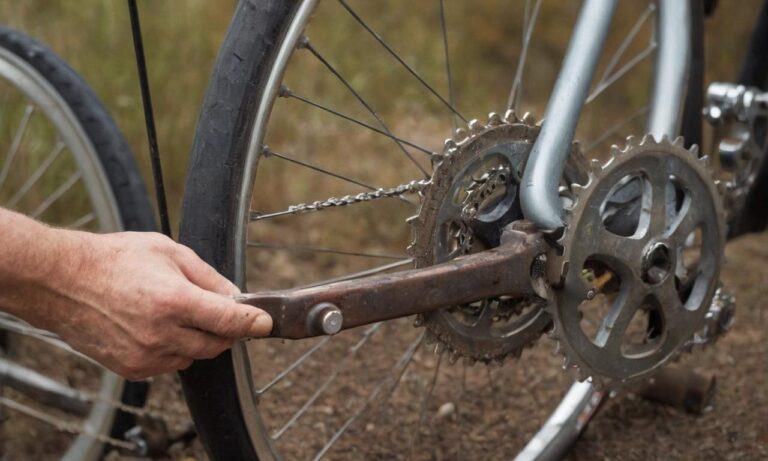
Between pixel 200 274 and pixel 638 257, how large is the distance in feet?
2.04

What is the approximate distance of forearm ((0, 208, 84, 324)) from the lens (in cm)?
120

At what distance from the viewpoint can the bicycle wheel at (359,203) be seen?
4.57 ft

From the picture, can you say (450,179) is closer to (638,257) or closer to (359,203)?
(638,257)

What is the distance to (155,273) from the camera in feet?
3.99

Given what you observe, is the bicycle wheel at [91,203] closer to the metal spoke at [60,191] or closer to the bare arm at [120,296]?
the metal spoke at [60,191]

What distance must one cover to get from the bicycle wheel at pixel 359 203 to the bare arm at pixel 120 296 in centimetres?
15

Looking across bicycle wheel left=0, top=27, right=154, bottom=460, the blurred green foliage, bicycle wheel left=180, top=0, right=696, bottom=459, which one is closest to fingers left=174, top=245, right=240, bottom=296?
bicycle wheel left=180, top=0, right=696, bottom=459

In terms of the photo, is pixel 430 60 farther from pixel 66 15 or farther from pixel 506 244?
pixel 506 244

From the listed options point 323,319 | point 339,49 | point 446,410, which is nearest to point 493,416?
point 446,410

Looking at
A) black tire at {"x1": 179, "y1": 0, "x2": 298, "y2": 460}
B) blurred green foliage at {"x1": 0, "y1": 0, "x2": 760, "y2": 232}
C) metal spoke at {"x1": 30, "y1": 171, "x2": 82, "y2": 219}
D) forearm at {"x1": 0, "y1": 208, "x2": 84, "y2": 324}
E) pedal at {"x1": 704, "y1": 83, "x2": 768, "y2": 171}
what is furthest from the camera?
blurred green foliage at {"x1": 0, "y1": 0, "x2": 760, "y2": 232}

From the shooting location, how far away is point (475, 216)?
1507mm

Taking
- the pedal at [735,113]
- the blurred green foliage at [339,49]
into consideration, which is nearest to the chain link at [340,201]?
the pedal at [735,113]

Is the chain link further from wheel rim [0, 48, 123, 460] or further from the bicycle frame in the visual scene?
wheel rim [0, 48, 123, 460]

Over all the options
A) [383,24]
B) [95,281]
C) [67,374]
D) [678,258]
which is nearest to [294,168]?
[383,24]
